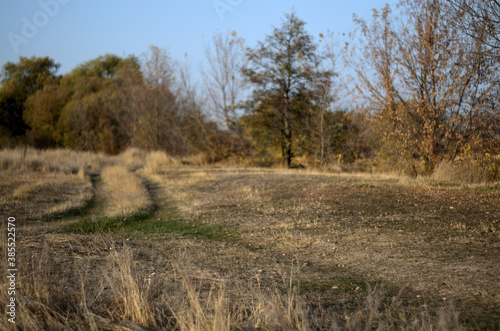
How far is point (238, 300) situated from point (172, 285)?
866 mm

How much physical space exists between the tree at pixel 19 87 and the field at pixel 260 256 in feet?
99.8

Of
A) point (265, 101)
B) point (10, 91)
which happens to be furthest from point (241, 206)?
point (10, 91)

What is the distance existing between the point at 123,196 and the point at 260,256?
6816 millimetres

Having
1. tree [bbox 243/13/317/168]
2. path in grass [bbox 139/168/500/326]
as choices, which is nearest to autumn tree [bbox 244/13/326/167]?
tree [bbox 243/13/317/168]

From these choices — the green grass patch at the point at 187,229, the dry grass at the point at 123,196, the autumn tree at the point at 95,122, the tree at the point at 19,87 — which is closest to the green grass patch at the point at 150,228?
the green grass patch at the point at 187,229

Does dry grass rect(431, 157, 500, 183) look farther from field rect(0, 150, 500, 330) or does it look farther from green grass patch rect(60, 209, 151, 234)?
green grass patch rect(60, 209, 151, 234)

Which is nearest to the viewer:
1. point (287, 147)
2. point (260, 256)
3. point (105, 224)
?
point (260, 256)

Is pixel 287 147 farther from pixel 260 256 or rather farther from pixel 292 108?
pixel 260 256

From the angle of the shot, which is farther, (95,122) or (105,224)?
(95,122)

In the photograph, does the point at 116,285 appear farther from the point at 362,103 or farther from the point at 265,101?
the point at 265,101

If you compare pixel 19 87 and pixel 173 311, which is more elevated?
pixel 19 87

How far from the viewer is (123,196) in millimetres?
11898

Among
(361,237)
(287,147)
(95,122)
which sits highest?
(95,122)

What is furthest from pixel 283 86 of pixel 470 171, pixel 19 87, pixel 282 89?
pixel 19 87
